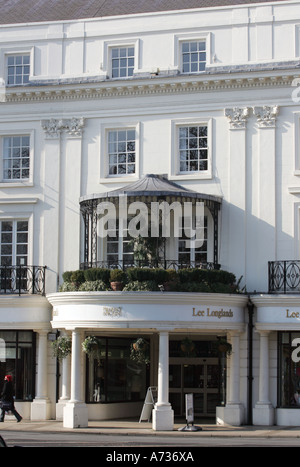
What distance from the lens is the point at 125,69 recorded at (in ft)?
92.5

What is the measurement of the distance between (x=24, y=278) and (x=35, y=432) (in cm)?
627

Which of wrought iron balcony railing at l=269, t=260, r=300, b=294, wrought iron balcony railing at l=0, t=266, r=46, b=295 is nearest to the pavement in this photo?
wrought iron balcony railing at l=269, t=260, r=300, b=294

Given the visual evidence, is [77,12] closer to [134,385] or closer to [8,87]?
[8,87]

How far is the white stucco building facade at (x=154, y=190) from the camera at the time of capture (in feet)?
82.9

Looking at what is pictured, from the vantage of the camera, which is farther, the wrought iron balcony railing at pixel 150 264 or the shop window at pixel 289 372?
the wrought iron balcony railing at pixel 150 264

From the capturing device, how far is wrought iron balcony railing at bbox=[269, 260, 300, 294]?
2556cm

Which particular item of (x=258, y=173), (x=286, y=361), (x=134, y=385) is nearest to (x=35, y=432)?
(x=134, y=385)

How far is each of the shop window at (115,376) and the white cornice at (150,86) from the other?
27.6ft

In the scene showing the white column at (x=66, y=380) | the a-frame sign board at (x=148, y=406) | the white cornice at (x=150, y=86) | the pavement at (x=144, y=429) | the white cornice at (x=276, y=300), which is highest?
the white cornice at (x=150, y=86)

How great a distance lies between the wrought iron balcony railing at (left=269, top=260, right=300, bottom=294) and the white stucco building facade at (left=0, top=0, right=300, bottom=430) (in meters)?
0.05

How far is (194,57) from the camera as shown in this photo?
27688mm

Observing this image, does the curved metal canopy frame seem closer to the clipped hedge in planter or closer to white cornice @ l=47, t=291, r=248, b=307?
the clipped hedge in planter

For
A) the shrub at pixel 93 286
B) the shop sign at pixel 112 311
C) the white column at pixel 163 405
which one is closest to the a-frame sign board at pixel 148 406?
the white column at pixel 163 405

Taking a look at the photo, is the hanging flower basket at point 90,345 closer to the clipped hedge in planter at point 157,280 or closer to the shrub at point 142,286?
the clipped hedge in planter at point 157,280
